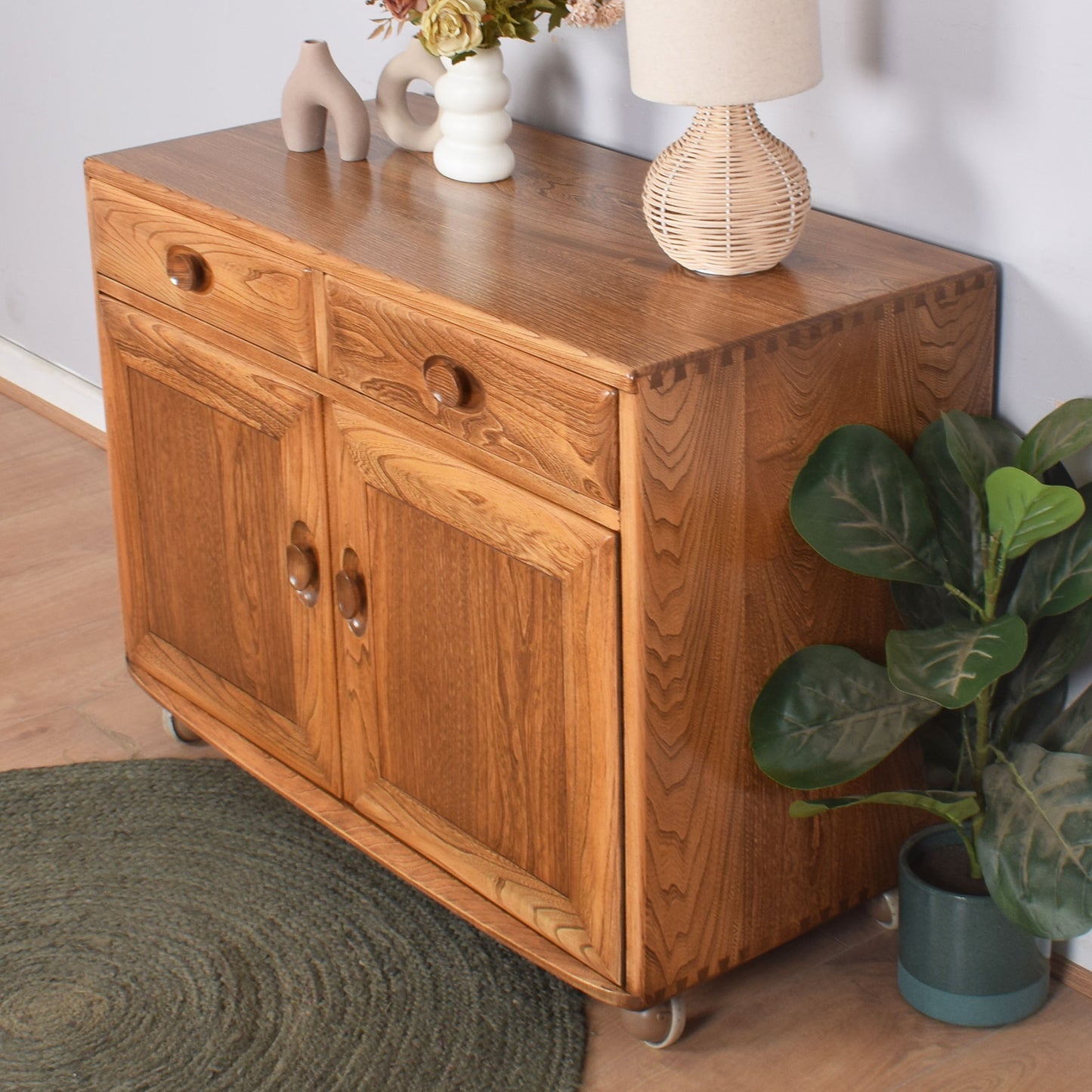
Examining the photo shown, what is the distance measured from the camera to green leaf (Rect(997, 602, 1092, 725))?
5.25 feet

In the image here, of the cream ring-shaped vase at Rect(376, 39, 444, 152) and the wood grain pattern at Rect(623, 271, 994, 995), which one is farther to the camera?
the cream ring-shaped vase at Rect(376, 39, 444, 152)

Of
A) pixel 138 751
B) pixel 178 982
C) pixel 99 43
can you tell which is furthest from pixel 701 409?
pixel 99 43

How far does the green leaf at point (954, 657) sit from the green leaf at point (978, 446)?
13cm

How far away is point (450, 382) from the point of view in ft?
5.18

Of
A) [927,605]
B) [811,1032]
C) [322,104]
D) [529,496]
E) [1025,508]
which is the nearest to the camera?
[1025,508]

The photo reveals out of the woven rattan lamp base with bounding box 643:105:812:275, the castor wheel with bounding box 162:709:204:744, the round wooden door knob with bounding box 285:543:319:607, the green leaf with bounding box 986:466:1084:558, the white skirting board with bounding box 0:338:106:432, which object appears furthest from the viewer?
the white skirting board with bounding box 0:338:106:432

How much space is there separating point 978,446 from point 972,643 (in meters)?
0.20

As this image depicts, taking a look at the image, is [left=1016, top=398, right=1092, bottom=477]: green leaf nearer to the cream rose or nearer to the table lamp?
the table lamp

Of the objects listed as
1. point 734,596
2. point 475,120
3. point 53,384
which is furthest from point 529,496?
point 53,384

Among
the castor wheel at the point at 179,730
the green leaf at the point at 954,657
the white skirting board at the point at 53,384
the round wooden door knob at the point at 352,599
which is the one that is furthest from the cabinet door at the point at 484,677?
the white skirting board at the point at 53,384

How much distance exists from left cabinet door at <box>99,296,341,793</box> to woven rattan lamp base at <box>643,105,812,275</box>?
0.49 m

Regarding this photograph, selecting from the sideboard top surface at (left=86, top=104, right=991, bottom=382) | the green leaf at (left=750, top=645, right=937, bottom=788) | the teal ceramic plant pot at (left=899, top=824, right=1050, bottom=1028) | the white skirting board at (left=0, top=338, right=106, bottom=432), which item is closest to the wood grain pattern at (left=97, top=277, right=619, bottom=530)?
the sideboard top surface at (left=86, top=104, right=991, bottom=382)

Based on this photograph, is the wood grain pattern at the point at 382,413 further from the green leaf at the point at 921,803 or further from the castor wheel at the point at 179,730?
the castor wheel at the point at 179,730

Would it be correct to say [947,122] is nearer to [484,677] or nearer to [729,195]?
[729,195]
